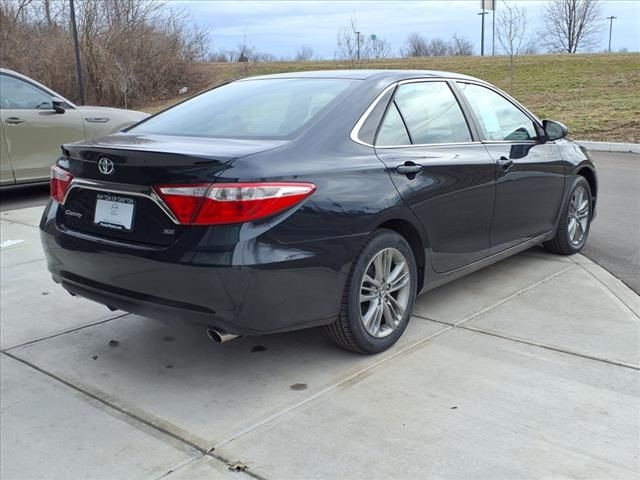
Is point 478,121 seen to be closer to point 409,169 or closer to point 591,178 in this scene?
point 409,169

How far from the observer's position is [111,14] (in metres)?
23.0

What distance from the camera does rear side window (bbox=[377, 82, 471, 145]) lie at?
3.95 meters

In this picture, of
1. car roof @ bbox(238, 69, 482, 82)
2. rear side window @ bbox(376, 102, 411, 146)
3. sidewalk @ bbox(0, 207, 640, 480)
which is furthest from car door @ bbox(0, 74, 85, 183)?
rear side window @ bbox(376, 102, 411, 146)

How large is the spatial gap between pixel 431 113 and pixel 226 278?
189 cm

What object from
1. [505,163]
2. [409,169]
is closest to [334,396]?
[409,169]

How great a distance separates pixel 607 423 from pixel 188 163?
85.4 inches

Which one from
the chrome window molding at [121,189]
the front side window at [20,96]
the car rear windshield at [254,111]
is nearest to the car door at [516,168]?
the car rear windshield at [254,111]

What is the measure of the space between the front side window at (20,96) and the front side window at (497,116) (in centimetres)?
581

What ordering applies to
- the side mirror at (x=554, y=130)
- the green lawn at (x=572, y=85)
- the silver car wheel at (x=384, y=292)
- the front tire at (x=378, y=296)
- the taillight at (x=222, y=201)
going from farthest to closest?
the green lawn at (x=572, y=85) → the side mirror at (x=554, y=130) → the silver car wheel at (x=384, y=292) → the front tire at (x=378, y=296) → the taillight at (x=222, y=201)

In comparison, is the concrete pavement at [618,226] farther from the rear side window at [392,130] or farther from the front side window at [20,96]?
the front side window at [20,96]

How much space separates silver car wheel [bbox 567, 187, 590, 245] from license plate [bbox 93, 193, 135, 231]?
368 cm

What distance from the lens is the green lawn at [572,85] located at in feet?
44.9

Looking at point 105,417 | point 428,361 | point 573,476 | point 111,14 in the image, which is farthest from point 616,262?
point 111,14

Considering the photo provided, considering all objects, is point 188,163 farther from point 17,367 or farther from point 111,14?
point 111,14
